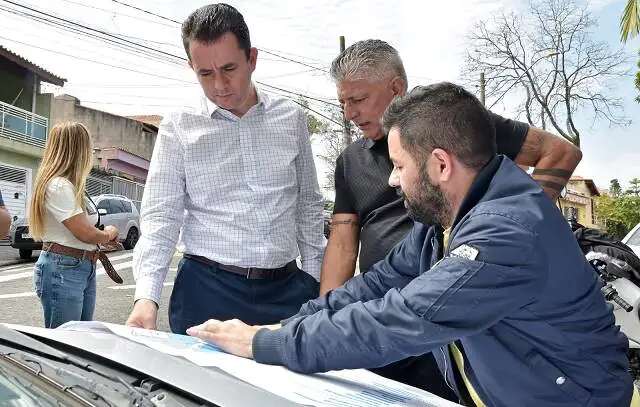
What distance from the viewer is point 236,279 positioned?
2.19 meters

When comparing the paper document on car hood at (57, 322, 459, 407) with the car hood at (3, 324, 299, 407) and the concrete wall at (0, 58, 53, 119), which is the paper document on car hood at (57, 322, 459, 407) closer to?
the car hood at (3, 324, 299, 407)

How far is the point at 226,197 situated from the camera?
2.20 m

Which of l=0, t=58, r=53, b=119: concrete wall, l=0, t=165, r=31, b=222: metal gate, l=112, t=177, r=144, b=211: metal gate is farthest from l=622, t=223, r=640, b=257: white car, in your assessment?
l=112, t=177, r=144, b=211: metal gate

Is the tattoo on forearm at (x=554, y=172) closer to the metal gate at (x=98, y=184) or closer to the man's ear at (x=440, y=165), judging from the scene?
the man's ear at (x=440, y=165)

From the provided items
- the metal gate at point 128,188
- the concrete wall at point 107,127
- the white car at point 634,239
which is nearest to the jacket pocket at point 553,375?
the white car at point 634,239

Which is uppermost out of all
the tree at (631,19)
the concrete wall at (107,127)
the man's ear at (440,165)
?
the concrete wall at (107,127)

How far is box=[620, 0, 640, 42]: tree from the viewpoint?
7383mm

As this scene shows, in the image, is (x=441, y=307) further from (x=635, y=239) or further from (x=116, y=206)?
(x=116, y=206)

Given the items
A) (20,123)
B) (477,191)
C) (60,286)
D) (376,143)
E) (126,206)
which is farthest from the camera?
(20,123)

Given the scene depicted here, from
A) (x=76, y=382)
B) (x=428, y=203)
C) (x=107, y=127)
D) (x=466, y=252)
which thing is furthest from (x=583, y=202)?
(x=76, y=382)

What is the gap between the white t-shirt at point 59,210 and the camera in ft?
10.2

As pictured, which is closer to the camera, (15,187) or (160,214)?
(160,214)

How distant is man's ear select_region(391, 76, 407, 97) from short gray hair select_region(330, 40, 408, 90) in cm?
2

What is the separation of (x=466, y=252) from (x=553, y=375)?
12.8 inches
